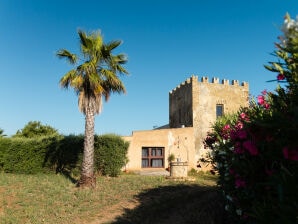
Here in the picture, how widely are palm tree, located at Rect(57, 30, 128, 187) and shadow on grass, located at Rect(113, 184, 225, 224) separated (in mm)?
3701

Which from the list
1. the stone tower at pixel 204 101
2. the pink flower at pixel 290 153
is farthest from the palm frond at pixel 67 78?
the stone tower at pixel 204 101

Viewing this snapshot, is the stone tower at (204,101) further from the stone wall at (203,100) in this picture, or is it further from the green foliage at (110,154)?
the green foliage at (110,154)

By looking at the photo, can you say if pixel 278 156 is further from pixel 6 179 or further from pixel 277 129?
pixel 6 179

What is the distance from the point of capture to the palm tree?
15805 mm

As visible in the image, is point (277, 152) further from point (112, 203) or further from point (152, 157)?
point (152, 157)

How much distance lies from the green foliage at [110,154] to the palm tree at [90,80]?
147 inches

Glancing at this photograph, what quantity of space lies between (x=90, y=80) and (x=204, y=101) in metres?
17.0

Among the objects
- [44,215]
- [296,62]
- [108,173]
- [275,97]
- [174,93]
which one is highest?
[174,93]

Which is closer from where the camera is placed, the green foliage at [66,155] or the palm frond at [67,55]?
the palm frond at [67,55]

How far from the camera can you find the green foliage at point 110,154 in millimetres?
19844

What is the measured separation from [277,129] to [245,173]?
3.42 feet

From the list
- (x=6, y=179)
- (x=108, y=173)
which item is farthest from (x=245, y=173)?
(x=6, y=179)

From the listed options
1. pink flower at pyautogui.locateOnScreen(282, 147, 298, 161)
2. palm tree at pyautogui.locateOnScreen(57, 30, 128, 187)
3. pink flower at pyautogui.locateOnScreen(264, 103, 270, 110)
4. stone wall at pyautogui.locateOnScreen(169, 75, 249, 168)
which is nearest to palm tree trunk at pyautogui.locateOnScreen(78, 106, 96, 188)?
palm tree at pyautogui.locateOnScreen(57, 30, 128, 187)

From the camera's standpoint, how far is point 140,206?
40.2ft
